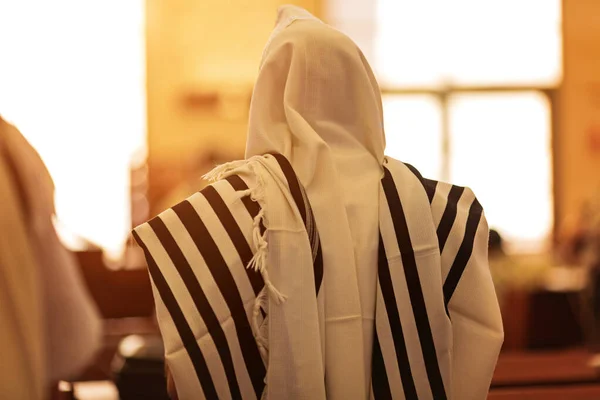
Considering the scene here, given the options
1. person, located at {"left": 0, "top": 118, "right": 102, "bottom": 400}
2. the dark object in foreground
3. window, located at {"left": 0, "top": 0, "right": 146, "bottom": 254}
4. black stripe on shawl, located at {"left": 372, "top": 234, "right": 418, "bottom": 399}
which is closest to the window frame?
window, located at {"left": 0, "top": 0, "right": 146, "bottom": 254}

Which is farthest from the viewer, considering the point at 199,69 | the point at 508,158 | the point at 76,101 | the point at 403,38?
the point at 508,158

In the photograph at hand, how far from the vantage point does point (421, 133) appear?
837 cm

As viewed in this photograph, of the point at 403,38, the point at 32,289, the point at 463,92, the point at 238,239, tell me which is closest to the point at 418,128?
the point at 463,92

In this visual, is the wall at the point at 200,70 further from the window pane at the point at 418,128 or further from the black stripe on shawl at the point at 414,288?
the black stripe on shawl at the point at 414,288

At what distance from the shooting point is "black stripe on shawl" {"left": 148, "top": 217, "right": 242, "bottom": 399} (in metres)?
1.53

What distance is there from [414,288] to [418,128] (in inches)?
272

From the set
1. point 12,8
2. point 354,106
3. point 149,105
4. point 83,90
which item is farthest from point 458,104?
point 354,106

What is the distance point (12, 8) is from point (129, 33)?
3.33 feet

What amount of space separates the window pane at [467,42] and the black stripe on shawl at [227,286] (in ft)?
22.2

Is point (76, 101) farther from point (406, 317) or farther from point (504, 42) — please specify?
point (406, 317)

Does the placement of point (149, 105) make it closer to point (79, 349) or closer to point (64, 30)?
point (64, 30)

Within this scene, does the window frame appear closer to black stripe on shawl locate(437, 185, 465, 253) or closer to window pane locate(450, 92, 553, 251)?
window pane locate(450, 92, 553, 251)

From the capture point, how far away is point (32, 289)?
194 cm

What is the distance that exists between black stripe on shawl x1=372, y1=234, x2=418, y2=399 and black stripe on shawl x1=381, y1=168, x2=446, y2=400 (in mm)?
34
